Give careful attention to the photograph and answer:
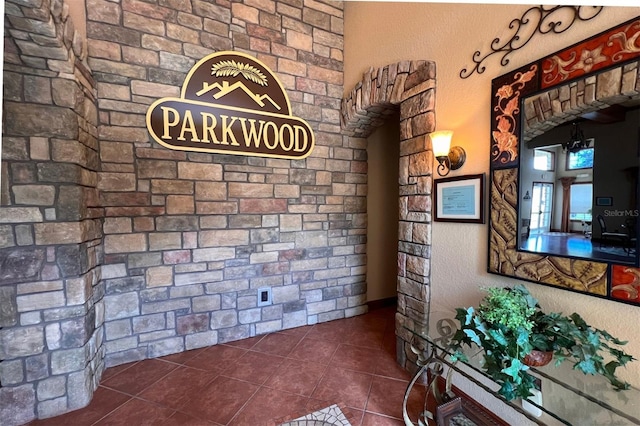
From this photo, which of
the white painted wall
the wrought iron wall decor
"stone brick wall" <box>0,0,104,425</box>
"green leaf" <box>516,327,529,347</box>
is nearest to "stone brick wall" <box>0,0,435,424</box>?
"stone brick wall" <box>0,0,104,425</box>

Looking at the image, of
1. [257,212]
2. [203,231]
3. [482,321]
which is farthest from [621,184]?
[203,231]

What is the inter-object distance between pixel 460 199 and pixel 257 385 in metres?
1.88

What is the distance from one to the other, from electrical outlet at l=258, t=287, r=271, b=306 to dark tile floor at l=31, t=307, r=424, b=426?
0.31 meters

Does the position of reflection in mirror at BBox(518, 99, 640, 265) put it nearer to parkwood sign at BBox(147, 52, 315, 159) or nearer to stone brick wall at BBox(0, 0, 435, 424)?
stone brick wall at BBox(0, 0, 435, 424)

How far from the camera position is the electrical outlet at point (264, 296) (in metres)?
2.64

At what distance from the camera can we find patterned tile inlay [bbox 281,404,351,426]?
1.62 metres

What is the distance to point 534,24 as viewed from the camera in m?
1.38

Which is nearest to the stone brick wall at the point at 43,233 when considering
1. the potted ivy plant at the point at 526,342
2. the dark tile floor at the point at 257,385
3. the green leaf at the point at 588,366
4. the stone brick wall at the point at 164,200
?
the stone brick wall at the point at 164,200

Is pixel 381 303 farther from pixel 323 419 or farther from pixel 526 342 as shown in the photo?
pixel 526 342

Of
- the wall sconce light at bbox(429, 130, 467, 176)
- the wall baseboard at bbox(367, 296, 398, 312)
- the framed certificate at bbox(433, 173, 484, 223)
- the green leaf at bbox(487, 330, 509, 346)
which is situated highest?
the wall sconce light at bbox(429, 130, 467, 176)

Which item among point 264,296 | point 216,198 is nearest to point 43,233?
point 216,198

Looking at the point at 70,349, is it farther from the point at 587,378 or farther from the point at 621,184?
the point at 621,184

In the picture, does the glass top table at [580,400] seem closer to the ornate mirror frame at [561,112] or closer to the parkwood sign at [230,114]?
the ornate mirror frame at [561,112]

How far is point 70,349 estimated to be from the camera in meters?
1.72
